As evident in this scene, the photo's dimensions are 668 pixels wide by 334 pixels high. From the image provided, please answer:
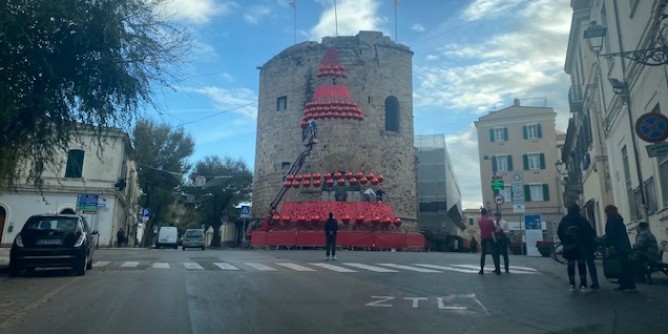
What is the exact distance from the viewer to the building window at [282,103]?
130 ft

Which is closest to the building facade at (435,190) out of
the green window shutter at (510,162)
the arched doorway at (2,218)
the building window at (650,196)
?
the green window shutter at (510,162)

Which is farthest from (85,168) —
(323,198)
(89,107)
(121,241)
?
A: (89,107)

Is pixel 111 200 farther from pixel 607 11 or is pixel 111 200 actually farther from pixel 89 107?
pixel 607 11

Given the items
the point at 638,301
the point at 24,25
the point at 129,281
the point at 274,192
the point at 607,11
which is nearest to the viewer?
the point at 638,301

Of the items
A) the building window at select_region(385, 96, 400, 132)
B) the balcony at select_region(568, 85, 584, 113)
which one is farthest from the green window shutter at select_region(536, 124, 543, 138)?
the balcony at select_region(568, 85, 584, 113)

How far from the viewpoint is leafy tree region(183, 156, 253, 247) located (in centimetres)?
5275

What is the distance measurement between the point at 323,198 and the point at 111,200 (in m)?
15.5

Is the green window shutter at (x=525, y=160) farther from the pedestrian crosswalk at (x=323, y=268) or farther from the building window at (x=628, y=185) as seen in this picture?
the pedestrian crosswalk at (x=323, y=268)

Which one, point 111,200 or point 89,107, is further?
point 111,200

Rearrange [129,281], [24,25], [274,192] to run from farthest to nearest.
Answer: [274,192]
[129,281]
[24,25]

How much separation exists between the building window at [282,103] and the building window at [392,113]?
320 inches

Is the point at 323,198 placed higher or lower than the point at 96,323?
higher

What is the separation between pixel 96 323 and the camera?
5.70 meters

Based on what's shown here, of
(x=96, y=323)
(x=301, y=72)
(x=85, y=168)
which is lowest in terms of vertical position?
(x=96, y=323)
